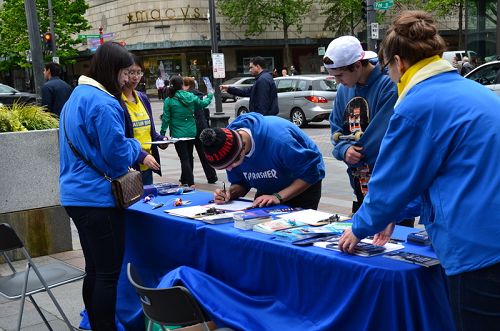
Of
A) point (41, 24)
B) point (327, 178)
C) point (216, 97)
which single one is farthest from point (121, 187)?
point (41, 24)

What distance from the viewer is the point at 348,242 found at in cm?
268

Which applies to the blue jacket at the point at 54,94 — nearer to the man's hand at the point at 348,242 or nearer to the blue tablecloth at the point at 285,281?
the blue tablecloth at the point at 285,281

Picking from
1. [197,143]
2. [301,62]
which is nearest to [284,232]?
[197,143]

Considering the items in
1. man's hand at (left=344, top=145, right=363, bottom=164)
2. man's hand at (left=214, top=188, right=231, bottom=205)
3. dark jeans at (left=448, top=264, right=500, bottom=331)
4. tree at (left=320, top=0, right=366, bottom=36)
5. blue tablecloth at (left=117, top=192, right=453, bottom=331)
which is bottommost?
blue tablecloth at (left=117, top=192, right=453, bottom=331)

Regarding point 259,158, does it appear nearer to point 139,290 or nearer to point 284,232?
point 284,232

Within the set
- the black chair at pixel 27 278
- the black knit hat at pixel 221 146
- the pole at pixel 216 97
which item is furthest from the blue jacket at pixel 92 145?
the pole at pixel 216 97

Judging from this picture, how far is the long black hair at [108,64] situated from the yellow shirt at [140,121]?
63.9 inches

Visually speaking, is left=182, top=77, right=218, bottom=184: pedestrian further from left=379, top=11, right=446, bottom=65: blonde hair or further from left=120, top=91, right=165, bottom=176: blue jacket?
left=379, top=11, right=446, bottom=65: blonde hair

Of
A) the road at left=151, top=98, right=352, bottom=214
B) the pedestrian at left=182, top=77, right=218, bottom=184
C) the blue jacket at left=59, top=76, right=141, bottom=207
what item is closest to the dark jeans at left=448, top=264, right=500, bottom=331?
the blue jacket at left=59, top=76, right=141, bottom=207

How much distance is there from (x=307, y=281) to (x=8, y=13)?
40.7m

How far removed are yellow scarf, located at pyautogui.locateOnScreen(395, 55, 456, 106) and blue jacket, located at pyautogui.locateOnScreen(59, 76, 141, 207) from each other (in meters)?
1.87

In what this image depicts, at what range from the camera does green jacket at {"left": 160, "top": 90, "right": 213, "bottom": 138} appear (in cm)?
927

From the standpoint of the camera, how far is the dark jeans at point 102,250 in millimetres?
3719

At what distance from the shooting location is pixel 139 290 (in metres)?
2.65
